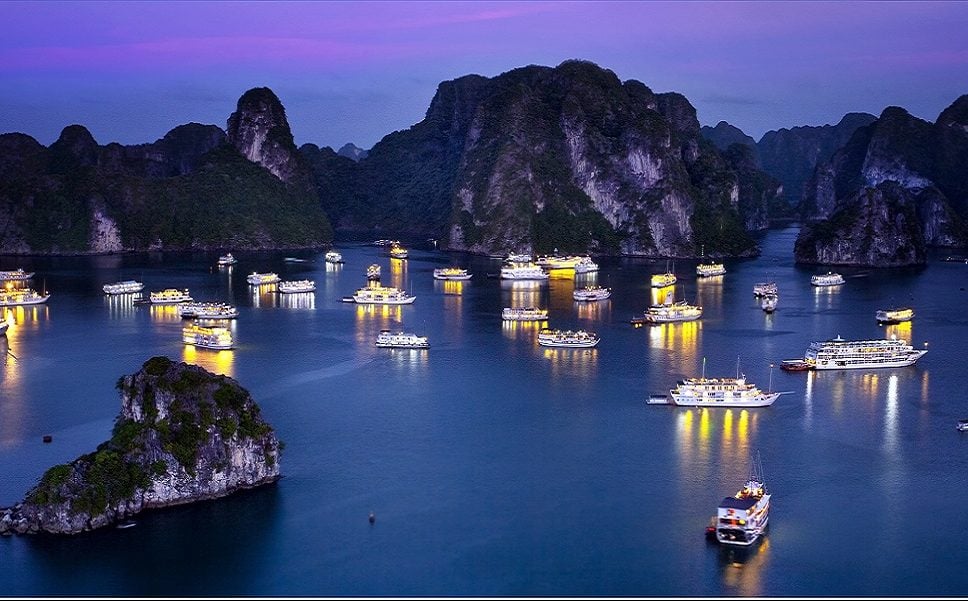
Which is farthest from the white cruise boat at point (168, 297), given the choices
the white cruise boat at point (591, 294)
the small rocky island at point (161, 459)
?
the small rocky island at point (161, 459)

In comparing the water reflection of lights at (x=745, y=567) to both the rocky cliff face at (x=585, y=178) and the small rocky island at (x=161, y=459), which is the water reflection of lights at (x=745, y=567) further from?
the rocky cliff face at (x=585, y=178)

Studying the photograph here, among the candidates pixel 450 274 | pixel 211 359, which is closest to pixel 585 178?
pixel 450 274

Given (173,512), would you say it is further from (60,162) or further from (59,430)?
(60,162)

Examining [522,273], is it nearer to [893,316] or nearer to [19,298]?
[893,316]

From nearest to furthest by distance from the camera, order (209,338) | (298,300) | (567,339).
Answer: (209,338)
(567,339)
(298,300)

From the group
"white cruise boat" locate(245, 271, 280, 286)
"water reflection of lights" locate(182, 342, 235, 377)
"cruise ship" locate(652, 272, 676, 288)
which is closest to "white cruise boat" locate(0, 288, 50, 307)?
"white cruise boat" locate(245, 271, 280, 286)
